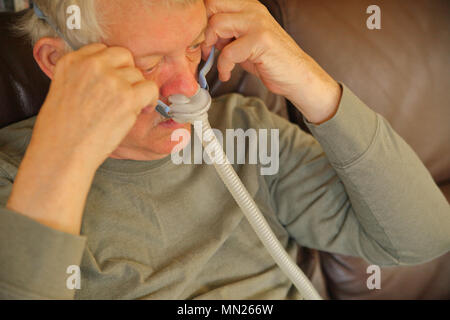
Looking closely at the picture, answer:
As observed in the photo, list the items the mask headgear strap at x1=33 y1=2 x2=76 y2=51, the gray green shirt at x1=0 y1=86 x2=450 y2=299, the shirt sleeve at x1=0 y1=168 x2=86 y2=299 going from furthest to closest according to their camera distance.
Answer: the gray green shirt at x1=0 y1=86 x2=450 y2=299
the mask headgear strap at x1=33 y1=2 x2=76 y2=51
the shirt sleeve at x1=0 y1=168 x2=86 y2=299

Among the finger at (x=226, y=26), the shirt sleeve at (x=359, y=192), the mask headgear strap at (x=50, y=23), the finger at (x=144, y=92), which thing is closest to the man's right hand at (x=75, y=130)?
the finger at (x=144, y=92)

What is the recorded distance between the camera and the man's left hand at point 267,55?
0.96 m

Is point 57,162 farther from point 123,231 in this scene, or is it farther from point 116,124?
point 123,231

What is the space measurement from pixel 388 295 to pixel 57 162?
1136 millimetres

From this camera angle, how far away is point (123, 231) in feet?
3.33

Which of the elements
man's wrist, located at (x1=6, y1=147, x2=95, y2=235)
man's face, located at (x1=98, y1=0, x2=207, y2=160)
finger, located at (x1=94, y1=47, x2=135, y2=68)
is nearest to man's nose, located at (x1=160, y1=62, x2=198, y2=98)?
man's face, located at (x1=98, y1=0, x2=207, y2=160)

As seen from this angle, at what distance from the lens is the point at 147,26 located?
32.9 inches

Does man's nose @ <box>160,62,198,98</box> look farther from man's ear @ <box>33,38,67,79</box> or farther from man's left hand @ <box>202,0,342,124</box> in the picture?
man's ear @ <box>33,38,67,79</box>

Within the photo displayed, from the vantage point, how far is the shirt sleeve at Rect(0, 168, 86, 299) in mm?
744

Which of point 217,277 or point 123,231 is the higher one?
point 123,231

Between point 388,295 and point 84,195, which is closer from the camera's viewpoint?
point 84,195

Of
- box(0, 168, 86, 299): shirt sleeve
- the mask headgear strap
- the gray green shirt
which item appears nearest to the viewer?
box(0, 168, 86, 299): shirt sleeve
